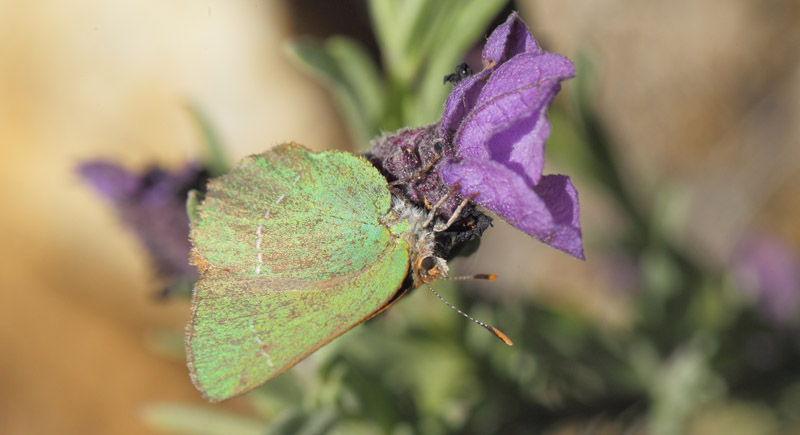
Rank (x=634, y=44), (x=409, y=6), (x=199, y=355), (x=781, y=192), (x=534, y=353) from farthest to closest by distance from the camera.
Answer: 1. (x=634, y=44)
2. (x=781, y=192)
3. (x=534, y=353)
4. (x=409, y=6)
5. (x=199, y=355)

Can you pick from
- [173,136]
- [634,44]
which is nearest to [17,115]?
[173,136]

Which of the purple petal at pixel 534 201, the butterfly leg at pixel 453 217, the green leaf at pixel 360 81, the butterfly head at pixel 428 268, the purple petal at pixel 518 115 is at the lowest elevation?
the green leaf at pixel 360 81

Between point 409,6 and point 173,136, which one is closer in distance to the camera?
point 409,6

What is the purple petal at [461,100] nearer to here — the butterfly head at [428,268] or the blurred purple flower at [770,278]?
the butterfly head at [428,268]

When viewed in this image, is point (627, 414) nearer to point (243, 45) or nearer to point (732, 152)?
point (732, 152)

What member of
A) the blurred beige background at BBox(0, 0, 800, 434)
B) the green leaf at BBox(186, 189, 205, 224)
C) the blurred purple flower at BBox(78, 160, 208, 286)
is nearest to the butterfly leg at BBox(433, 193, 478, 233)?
the green leaf at BBox(186, 189, 205, 224)

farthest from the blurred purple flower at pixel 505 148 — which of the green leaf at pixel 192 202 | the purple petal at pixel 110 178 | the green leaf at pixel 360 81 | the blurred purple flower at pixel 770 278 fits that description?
the blurred purple flower at pixel 770 278

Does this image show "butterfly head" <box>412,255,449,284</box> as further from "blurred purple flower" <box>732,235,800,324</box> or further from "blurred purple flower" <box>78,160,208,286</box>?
"blurred purple flower" <box>732,235,800,324</box>
